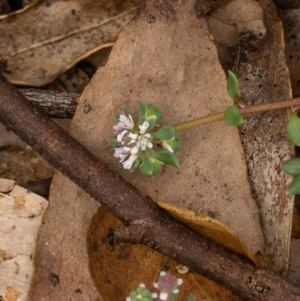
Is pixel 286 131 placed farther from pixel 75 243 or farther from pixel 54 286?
pixel 54 286

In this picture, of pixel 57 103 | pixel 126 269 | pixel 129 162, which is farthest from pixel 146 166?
pixel 57 103

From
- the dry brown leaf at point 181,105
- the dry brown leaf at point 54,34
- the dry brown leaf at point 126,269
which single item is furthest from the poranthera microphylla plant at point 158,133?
the dry brown leaf at point 54,34

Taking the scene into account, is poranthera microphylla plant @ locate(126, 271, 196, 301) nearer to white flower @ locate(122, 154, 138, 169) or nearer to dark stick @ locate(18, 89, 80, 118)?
white flower @ locate(122, 154, 138, 169)

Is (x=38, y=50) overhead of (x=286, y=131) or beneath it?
overhead

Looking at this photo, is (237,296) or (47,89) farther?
(47,89)

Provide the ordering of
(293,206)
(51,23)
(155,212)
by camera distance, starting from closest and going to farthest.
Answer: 1. (155,212)
2. (293,206)
3. (51,23)

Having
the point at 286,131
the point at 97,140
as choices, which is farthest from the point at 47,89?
the point at 286,131
